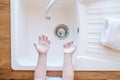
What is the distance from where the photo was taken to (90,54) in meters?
1.40

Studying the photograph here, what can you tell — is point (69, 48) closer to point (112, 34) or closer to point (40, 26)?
point (112, 34)

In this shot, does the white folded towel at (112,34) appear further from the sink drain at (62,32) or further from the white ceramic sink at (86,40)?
the sink drain at (62,32)

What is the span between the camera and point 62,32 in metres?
1.66

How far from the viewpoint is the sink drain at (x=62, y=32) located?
166 cm

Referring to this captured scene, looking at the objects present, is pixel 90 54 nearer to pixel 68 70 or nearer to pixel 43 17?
pixel 68 70

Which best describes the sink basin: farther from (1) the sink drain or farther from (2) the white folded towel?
(2) the white folded towel

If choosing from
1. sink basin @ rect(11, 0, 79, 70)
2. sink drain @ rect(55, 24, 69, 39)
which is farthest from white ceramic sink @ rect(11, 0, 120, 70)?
sink drain @ rect(55, 24, 69, 39)

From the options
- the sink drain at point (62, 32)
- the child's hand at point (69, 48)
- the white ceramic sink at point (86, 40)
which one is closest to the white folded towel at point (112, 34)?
→ the white ceramic sink at point (86, 40)

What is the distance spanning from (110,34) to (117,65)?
20 centimetres

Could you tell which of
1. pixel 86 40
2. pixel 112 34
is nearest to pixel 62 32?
pixel 86 40

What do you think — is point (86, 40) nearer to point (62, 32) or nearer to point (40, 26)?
point (62, 32)

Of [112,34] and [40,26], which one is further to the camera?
[40,26]

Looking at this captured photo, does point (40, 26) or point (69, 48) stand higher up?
point (40, 26)

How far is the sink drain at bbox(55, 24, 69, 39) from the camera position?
1.66m
